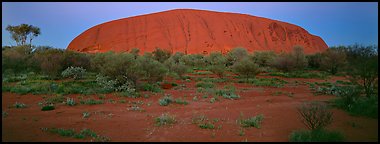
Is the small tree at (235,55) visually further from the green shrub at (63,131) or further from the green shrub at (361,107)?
the green shrub at (63,131)

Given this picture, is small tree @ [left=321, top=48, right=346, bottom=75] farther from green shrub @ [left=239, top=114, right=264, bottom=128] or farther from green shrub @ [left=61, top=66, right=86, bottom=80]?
green shrub @ [left=61, top=66, right=86, bottom=80]

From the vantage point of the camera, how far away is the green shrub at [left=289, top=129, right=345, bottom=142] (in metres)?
4.87

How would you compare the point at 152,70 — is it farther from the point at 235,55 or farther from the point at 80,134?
the point at 235,55

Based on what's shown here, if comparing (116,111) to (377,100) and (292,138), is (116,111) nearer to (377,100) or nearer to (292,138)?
(292,138)

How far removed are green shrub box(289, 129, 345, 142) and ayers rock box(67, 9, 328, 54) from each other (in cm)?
4118

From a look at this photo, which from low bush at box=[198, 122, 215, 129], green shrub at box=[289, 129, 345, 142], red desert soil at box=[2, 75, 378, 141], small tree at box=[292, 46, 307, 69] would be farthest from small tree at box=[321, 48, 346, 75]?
low bush at box=[198, 122, 215, 129]

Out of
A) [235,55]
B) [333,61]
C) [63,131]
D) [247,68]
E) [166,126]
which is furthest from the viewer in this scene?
[235,55]

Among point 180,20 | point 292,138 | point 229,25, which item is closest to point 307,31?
point 229,25

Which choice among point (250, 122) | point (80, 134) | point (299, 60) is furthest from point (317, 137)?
point (299, 60)

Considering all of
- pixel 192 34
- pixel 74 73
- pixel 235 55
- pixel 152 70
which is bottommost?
pixel 74 73

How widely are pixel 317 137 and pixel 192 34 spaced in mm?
48008

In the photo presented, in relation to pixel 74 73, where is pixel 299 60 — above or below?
above

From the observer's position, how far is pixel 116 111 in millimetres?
8109

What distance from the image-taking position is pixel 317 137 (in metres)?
4.92
